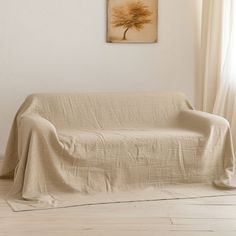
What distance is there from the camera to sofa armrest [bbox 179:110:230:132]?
426cm

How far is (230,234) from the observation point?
3162mm

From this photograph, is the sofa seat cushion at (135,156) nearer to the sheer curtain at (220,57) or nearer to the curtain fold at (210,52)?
the sheer curtain at (220,57)

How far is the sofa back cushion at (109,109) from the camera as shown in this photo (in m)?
4.41

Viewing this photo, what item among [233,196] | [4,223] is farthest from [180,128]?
[4,223]

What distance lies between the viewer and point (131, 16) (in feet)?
16.7

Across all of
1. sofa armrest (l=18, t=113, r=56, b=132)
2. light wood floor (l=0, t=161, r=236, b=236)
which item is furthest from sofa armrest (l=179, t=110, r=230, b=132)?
sofa armrest (l=18, t=113, r=56, b=132)

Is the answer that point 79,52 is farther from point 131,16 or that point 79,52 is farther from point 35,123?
point 35,123

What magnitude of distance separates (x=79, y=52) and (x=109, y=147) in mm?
1411

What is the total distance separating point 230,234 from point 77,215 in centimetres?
96

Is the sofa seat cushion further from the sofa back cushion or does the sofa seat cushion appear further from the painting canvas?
the painting canvas

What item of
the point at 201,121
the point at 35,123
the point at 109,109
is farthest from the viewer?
the point at 109,109

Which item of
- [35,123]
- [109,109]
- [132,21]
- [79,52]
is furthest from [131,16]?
[35,123]

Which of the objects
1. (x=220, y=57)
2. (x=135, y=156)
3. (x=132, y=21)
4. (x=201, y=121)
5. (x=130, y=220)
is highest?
(x=132, y=21)

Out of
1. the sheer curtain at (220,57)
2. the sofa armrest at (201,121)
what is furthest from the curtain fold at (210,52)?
the sofa armrest at (201,121)
